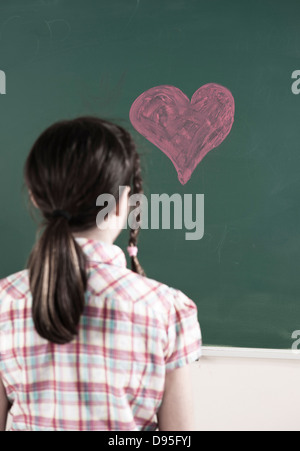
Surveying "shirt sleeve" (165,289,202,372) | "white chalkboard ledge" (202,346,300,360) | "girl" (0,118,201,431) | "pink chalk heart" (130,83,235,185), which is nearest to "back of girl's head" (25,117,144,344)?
"girl" (0,118,201,431)

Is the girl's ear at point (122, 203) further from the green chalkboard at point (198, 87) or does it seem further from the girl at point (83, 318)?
the green chalkboard at point (198, 87)

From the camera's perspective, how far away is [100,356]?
24.1 inches

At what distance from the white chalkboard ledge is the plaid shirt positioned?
1.09 metres

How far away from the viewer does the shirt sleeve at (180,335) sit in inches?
25.1

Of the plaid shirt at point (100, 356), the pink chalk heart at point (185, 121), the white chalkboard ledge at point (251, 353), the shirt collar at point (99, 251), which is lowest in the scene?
the white chalkboard ledge at point (251, 353)

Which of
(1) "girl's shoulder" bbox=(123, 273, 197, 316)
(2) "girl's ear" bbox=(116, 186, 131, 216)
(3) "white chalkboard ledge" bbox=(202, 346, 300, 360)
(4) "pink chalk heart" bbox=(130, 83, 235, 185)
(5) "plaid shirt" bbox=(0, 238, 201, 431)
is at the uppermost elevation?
(4) "pink chalk heart" bbox=(130, 83, 235, 185)

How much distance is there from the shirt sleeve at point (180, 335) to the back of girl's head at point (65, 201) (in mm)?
149

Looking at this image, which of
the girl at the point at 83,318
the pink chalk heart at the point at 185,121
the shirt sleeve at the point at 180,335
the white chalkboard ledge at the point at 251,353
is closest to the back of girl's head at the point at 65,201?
the girl at the point at 83,318

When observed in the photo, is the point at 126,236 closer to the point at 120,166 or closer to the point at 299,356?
the point at 299,356

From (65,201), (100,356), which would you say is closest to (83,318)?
(100,356)

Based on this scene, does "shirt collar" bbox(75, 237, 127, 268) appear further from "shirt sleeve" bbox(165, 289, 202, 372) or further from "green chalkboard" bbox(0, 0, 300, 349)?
"green chalkboard" bbox(0, 0, 300, 349)

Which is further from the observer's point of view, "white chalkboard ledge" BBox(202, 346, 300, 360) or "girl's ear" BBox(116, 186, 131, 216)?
"white chalkboard ledge" BBox(202, 346, 300, 360)

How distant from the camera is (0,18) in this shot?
1741 millimetres

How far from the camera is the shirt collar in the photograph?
64 cm
